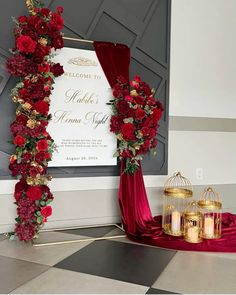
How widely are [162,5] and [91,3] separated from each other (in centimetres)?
79

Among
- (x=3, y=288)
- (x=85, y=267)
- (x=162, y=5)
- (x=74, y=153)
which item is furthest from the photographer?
(x=162, y=5)

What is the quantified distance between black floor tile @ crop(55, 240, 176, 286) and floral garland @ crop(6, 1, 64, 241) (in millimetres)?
484

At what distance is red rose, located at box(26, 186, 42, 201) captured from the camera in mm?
2555

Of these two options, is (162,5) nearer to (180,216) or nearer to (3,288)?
(180,216)

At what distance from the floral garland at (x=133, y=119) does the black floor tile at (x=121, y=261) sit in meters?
0.71

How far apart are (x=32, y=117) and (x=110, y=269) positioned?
130cm

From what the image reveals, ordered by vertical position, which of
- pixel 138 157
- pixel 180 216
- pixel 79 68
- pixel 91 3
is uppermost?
pixel 91 3

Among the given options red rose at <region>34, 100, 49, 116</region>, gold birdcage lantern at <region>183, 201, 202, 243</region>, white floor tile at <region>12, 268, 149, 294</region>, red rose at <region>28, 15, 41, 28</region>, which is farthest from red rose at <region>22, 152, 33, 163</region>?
gold birdcage lantern at <region>183, 201, 202, 243</region>

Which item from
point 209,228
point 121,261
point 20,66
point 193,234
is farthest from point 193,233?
point 20,66

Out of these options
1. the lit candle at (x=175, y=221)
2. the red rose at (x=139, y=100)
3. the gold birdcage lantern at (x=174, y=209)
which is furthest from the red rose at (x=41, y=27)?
the lit candle at (x=175, y=221)

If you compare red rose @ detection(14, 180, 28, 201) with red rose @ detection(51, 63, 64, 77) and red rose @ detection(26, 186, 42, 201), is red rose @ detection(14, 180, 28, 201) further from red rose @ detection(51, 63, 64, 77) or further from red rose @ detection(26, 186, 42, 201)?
red rose @ detection(51, 63, 64, 77)

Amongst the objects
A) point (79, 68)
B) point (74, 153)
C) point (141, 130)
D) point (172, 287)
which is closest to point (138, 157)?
point (141, 130)

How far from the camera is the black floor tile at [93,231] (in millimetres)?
2954

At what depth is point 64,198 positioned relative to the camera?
10.2 ft
